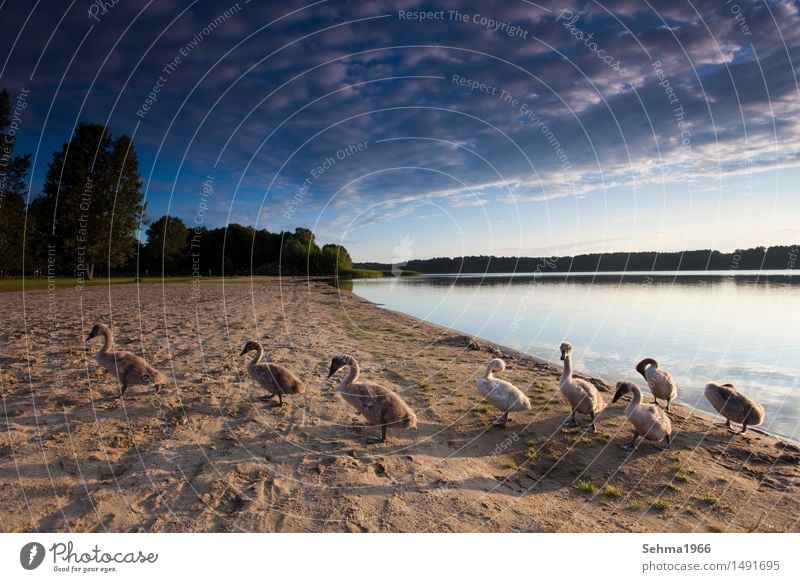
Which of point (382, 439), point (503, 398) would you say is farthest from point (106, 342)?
point (503, 398)

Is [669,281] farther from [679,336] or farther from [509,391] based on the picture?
[509,391]

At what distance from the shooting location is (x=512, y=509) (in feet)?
20.0

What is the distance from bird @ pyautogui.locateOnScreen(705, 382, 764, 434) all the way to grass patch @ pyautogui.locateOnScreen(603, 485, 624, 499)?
4883 millimetres

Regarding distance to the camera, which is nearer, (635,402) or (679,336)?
(635,402)

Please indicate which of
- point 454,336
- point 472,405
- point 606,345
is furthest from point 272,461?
point 606,345

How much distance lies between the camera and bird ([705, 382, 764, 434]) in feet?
31.0

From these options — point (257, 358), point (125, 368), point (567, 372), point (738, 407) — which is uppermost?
point (257, 358)

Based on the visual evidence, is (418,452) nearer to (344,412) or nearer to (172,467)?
(344,412)

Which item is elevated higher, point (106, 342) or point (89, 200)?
point (89, 200)

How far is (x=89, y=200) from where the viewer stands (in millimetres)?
45094

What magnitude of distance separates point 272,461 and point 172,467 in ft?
5.20

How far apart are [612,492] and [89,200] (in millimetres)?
56591

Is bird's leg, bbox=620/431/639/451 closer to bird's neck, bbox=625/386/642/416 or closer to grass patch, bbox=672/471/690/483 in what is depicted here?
bird's neck, bbox=625/386/642/416
